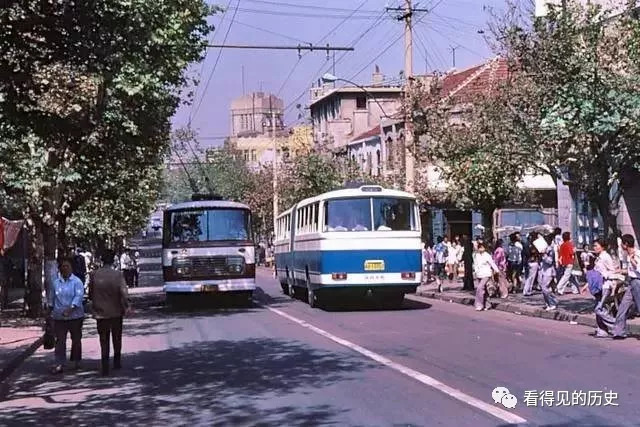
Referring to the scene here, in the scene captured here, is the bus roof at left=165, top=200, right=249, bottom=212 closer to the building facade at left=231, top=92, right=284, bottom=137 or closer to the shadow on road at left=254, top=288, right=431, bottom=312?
the shadow on road at left=254, top=288, right=431, bottom=312

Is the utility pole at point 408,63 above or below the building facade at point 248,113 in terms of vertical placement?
below

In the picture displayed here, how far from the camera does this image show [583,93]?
17734 millimetres

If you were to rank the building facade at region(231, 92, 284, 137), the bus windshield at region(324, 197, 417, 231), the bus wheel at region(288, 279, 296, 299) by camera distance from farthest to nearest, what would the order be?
the building facade at region(231, 92, 284, 137) < the bus wheel at region(288, 279, 296, 299) < the bus windshield at region(324, 197, 417, 231)

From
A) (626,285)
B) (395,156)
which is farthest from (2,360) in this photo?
(395,156)

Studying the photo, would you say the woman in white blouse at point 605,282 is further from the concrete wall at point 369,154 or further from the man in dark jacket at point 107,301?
the concrete wall at point 369,154

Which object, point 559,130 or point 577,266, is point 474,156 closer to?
point 577,266

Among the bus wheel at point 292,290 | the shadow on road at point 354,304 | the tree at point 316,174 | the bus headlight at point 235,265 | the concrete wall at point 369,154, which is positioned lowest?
the shadow on road at point 354,304

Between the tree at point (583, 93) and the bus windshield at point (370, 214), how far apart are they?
5.04 meters

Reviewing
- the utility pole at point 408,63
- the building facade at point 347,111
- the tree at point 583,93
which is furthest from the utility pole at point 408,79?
the building facade at point 347,111

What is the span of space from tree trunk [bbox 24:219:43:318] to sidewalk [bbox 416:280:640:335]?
471 inches

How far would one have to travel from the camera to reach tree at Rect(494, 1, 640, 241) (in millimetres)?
17609

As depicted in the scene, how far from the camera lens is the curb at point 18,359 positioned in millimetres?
14578

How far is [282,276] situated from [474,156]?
397 inches

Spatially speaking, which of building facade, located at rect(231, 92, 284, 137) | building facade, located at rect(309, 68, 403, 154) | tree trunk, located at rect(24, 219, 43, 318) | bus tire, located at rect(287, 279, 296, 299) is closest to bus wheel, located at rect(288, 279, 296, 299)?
bus tire, located at rect(287, 279, 296, 299)
